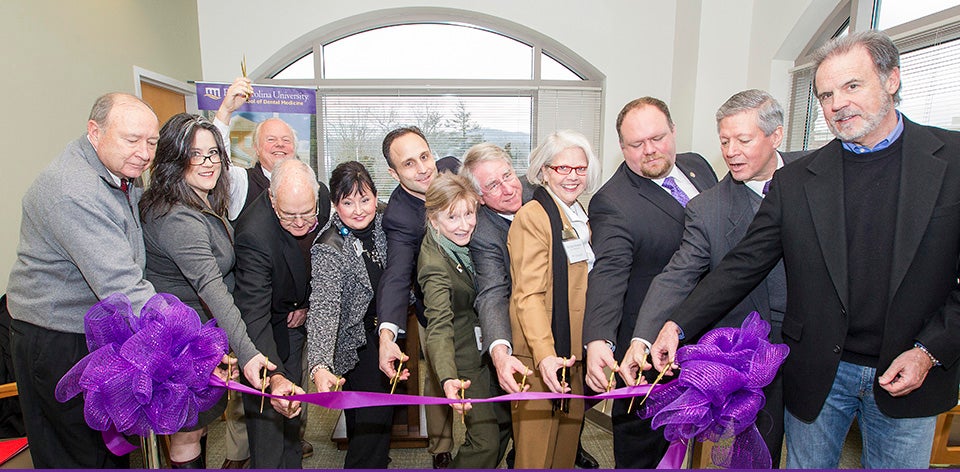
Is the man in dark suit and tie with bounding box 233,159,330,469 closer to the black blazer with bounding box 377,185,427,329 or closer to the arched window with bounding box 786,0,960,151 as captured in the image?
the black blazer with bounding box 377,185,427,329

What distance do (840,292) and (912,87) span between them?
3.33 meters

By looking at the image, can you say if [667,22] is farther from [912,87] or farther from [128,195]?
[128,195]

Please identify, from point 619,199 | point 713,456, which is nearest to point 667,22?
point 619,199

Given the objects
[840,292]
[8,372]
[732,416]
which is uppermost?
[840,292]

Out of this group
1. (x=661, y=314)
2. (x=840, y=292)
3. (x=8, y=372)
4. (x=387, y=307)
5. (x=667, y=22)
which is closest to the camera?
(x=840, y=292)

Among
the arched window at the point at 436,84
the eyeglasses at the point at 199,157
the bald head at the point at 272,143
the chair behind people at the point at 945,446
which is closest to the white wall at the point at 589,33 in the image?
the arched window at the point at 436,84

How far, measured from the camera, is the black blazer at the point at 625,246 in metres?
1.90

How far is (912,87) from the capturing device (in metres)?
3.71

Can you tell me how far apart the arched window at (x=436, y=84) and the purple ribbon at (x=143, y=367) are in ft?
16.6

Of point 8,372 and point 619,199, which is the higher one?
point 619,199

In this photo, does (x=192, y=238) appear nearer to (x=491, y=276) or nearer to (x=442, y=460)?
(x=491, y=276)

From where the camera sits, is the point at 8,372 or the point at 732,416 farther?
the point at 8,372

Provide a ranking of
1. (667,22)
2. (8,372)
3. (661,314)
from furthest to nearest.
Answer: (667,22), (8,372), (661,314)

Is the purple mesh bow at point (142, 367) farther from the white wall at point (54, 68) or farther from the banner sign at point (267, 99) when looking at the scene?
the banner sign at point (267, 99)
